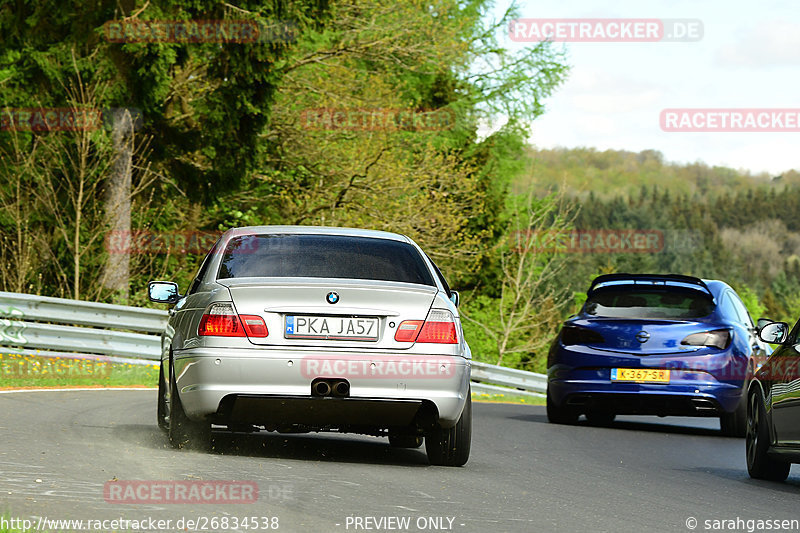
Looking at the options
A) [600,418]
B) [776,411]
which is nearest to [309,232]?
[776,411]

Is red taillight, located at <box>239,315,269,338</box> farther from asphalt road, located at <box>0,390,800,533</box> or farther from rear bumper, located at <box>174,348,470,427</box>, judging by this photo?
asphalt road, located at <box>0,390,800,533</box>

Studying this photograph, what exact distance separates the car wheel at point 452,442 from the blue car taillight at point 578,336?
5264 millimetres

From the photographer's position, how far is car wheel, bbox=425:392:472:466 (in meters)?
8.58

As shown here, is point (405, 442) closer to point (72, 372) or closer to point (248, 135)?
point (72, 372)

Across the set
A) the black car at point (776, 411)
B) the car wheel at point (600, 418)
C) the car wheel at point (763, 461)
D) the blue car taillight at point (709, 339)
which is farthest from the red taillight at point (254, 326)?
the car wheel at point (600, 418)

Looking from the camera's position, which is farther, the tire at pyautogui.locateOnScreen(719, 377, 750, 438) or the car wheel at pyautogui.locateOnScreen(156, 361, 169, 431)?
the tire at pyautogui.locateOnScreen(719, 377, 750, 438)

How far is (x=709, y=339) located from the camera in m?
13.3

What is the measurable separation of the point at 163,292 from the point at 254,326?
1.84 meters

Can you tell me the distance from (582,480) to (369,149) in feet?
73.5

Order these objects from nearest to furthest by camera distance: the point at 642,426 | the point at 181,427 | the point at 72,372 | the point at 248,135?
the point at 181,427 → the point at 642,426 → the point at 72,372 → the point at 248,135

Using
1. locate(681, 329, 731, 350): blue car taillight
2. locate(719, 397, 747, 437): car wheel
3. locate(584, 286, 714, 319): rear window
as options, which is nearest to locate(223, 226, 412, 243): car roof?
locate(681, 329, 731, 350): blue car taillight

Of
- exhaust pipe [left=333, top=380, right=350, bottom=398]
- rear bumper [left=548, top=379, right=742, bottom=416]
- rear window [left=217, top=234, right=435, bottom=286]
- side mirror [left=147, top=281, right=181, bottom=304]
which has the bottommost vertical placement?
rear bumper [left=548, top=379, right=742, bottom=416]

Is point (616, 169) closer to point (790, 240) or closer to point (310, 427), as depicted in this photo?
point (790, 240)

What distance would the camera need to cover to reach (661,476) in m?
9.27
